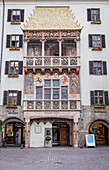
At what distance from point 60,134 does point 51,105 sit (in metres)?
4.33

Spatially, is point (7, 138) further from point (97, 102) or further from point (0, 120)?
point (97, 102)

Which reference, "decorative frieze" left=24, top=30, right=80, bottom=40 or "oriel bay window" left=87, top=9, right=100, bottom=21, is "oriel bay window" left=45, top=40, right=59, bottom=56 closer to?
"decorative frieze" left=24, top=30, right=80, bottom=40

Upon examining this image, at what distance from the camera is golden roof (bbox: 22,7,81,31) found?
2377cm

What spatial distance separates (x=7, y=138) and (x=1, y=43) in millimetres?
10697

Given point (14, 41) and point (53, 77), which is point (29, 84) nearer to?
point (53, 77)

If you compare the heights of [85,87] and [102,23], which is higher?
[102,23]

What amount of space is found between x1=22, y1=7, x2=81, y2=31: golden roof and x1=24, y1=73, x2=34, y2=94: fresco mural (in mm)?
5122

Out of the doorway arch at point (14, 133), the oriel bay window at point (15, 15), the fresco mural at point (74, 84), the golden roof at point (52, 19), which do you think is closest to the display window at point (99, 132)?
the fresco mural at point (74, 84)

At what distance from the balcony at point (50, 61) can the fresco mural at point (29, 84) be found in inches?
47.9

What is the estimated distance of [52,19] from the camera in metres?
24.5

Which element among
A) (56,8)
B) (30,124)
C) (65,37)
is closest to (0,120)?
(30,124)

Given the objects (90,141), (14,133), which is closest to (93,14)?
(90,141)

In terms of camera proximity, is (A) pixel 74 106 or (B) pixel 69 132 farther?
(B) pixel 69 132

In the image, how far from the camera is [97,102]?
76.3 ft
